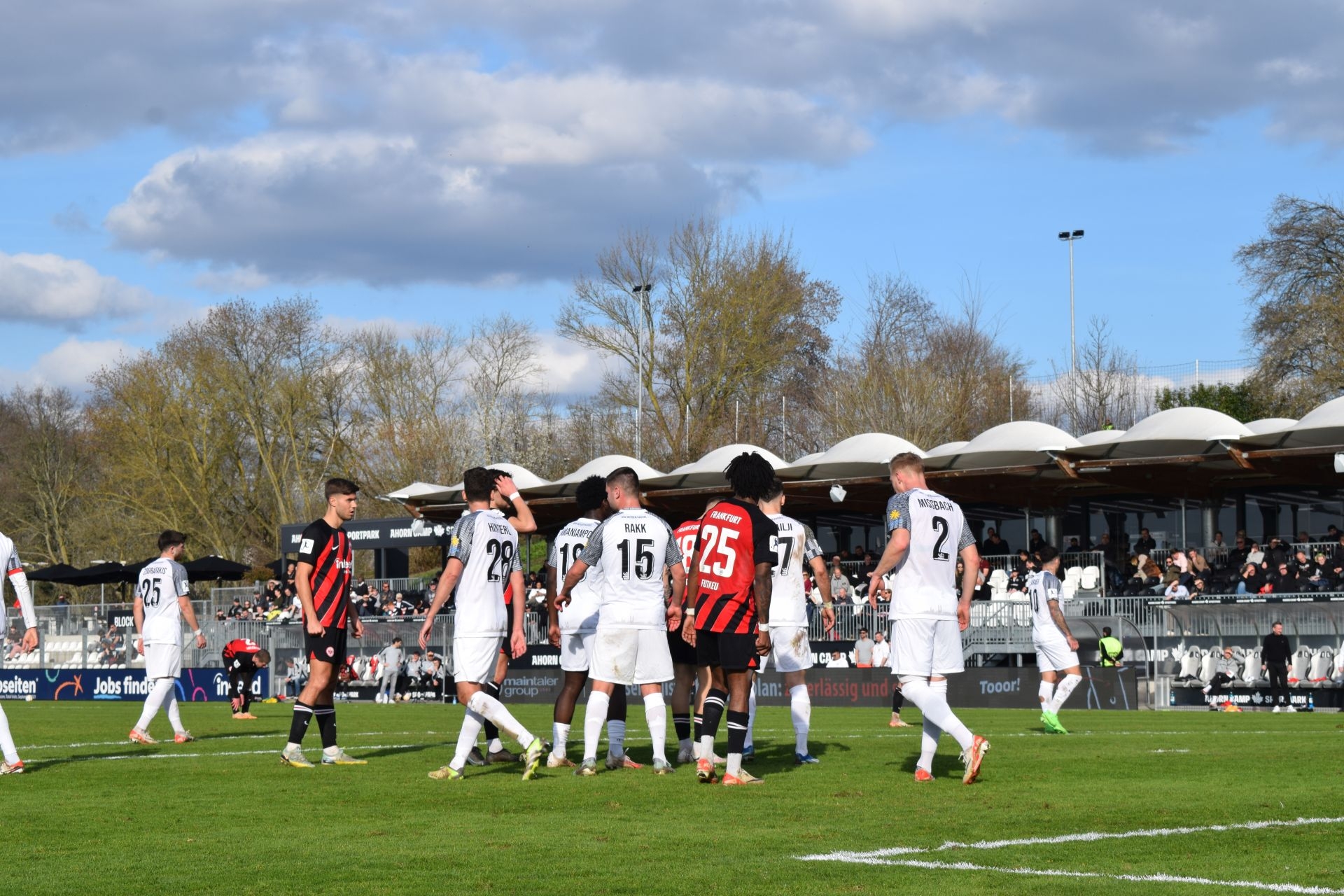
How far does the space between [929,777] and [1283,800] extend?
2333 millimetres

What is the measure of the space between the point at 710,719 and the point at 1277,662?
1871cm

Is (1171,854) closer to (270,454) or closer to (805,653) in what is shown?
(805,653)

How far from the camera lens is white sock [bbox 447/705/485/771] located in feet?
35.5

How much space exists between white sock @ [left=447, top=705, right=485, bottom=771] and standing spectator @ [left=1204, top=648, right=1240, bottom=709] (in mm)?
19173

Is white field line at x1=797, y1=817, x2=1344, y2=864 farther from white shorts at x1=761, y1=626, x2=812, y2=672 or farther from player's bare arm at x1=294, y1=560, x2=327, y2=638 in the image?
player's bare arm at x1=294, y1=560, x2=327, y2=638

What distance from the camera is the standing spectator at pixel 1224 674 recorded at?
88.4 feet

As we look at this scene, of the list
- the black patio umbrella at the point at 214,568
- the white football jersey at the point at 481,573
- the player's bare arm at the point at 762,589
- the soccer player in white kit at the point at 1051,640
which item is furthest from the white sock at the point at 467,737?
the black patio umbrella at the point at 214,568

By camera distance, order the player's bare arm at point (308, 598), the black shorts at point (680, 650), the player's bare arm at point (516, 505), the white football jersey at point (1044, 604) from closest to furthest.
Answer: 1. the player's bare arm at point (516, 505)
2. the player's bare arm at point (308, 598)
3. the black shorts at point (680, 650)
4. the white football jersey at point (1044, 604)

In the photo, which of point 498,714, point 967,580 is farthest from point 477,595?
point 967,580

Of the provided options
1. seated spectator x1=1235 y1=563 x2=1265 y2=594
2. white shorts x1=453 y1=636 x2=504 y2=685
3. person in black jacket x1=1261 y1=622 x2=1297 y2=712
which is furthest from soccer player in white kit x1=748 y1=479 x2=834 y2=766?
seated spectator x1=1235 y1=563 x2=1265 y2=594

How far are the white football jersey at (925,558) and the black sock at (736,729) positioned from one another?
4.21ft

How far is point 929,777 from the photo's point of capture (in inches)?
413

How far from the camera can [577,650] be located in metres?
12.2

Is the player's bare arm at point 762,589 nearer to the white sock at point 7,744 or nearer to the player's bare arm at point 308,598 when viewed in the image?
the player's bare arm at point 308,598
